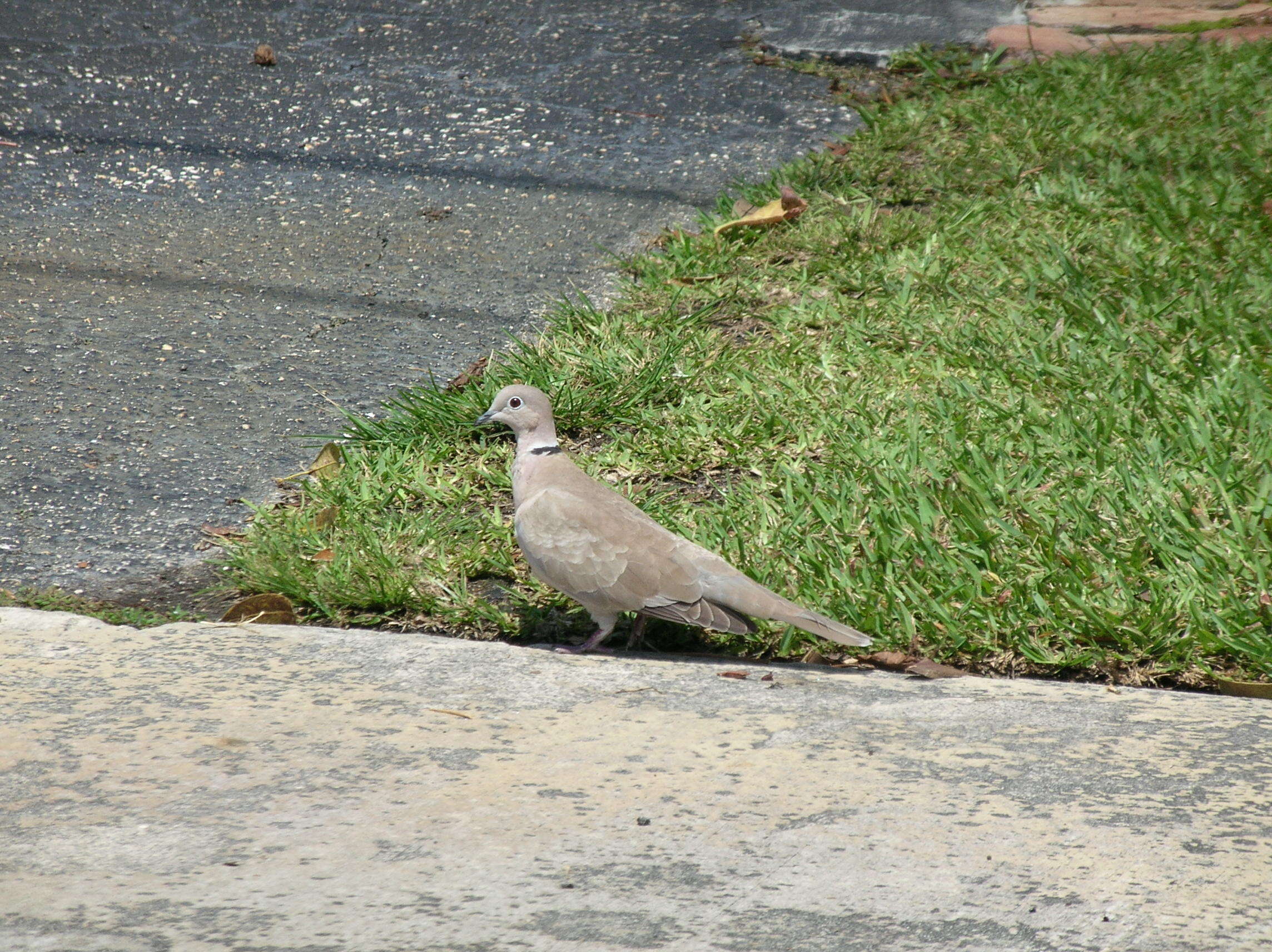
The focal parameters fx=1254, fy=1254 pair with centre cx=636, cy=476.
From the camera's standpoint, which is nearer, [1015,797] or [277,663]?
[1015,797]

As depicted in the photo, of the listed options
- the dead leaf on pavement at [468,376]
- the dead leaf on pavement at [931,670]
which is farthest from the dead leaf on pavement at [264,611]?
the dead leaf on pavement at [931,670]

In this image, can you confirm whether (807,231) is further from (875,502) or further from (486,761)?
(486,761)

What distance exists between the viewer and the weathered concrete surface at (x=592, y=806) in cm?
200

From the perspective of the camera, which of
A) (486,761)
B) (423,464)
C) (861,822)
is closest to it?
(861,822)

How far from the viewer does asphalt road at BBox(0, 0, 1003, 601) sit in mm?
4109

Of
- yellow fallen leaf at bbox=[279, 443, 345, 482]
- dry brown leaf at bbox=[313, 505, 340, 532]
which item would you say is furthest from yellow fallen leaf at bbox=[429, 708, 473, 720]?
yellow fallen leaf at bbox=[279, 443, 345, 482]

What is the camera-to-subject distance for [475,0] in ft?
26.4

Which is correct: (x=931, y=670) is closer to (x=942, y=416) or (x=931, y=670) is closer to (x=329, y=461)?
(x=942, y=416)

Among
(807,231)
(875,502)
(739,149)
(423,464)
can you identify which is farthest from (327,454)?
(739,149)

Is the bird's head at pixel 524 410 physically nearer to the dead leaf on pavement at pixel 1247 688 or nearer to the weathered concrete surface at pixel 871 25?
the dead leaf on pavement at pixel 1247 688

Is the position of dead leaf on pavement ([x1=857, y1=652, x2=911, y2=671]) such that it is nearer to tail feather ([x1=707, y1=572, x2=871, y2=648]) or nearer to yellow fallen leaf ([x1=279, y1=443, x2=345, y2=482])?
tail feather ([x1=707, y1=572, x2=871, y2=648])

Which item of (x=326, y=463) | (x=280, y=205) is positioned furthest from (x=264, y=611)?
(x=280, y=205)

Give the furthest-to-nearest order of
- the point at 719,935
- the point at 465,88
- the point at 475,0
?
the point at 475,0 → the point at 465,88 → the point at 719,935

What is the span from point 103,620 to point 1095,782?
2.43 metres
